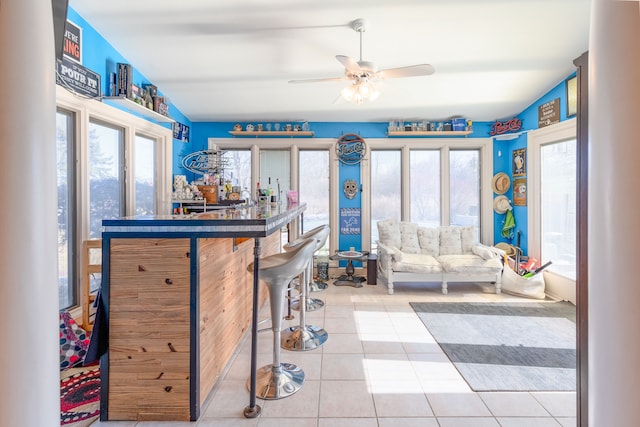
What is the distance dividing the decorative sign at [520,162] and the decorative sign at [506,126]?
327 millimetres

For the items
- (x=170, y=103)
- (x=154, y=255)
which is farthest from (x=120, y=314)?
(x=170, y=103)

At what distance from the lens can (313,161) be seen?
538 centimetres

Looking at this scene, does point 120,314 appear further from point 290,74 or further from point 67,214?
point 290,74

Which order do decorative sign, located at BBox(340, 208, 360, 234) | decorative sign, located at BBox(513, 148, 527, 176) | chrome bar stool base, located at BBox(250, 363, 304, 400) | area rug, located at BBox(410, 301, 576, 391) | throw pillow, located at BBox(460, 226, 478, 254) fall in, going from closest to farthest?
1. chrome bar stool base, located at BBox(250, 363, 304, 400)
2. area rug, located at BBox(410, 301, 576, 391)
3. decorative sign, located at BBox(513, 148, 527, 176)
4. throw pillow, located at BBox(460, 226, 478, 254)
5. decorative sign, located at BBox(340, 208, 360, 234)

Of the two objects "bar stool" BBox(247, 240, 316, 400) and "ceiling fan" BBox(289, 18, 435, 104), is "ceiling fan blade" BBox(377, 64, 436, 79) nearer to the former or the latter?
"ceiling fan" BBox(289, 18, 435, 104)

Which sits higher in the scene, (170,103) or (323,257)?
(170,103)

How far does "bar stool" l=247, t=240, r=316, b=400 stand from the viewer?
1917mm

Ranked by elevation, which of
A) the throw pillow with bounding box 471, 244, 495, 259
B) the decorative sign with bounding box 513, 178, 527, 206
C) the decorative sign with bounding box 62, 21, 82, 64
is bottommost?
the throw pillow with bounding box 471, 244, 495, 259

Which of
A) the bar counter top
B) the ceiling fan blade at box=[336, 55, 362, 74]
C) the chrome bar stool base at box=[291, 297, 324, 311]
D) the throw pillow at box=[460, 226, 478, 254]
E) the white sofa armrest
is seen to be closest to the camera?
the bar counter top

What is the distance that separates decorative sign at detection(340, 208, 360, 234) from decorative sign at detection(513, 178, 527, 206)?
235cm

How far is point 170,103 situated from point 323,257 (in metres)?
Answer: 3.04

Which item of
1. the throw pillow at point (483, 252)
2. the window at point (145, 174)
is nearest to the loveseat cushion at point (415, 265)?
the throw pillow at point (483, 252)

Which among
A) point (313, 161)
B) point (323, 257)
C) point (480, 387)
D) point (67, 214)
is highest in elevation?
point (313, 161)

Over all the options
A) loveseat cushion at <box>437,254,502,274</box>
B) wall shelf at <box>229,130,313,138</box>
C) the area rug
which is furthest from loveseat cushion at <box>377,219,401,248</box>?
wall shelf at <box>229,130,313,138</box>
